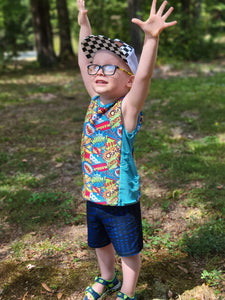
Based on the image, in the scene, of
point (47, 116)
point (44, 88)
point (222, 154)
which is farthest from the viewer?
point (44, 88)

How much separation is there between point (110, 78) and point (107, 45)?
0.66ft

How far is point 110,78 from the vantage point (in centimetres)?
206

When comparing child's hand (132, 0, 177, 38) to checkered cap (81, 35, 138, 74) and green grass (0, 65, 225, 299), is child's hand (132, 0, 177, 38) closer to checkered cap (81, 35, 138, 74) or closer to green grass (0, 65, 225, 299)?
checkered cap (81, 35, 138, 74)

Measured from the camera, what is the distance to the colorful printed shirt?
2117 millimetres

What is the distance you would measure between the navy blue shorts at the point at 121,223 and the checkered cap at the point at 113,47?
0.89 m

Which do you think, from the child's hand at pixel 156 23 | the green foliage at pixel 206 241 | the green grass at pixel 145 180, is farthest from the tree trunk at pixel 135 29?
the child's hand at pixel 156 23

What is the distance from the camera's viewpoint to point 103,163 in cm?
216

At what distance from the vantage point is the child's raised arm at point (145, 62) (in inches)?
70.7

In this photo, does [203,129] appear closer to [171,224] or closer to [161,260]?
[171,224]

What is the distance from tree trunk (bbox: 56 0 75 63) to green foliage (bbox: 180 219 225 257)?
14663 mm

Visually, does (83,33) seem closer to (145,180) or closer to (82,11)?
(82,11)

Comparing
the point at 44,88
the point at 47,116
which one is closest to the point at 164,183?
the point at 47,116

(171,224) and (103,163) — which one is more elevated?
(103,163)

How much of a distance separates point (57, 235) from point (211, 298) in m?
1.60
